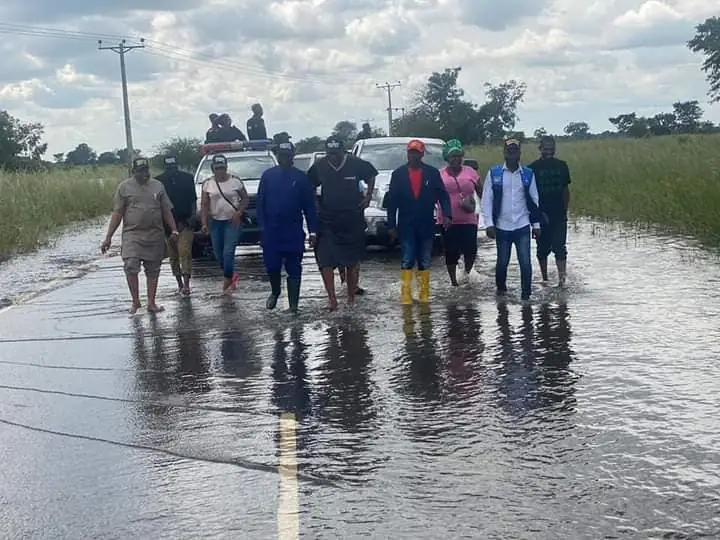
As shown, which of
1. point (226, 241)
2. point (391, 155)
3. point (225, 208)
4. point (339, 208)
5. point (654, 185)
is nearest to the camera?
point (339, 208)

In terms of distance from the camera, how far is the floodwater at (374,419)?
17.0ft

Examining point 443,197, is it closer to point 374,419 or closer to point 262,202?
point 262,202

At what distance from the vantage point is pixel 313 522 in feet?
16.7

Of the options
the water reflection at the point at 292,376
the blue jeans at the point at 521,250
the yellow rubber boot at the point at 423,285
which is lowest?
the water reflection at the point at 292,376

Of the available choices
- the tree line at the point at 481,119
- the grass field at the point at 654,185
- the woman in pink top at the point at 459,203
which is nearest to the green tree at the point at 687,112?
the tree line at the point at 481,119

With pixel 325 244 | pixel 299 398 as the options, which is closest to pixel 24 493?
pixel 299 398

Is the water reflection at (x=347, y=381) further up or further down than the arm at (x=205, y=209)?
further down

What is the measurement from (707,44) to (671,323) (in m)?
59.6

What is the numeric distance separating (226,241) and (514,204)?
366cm

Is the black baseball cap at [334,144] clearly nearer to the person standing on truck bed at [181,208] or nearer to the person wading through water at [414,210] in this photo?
the person wading through water at [414,210]

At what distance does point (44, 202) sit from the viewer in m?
28.8

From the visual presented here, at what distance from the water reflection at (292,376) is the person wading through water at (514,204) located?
2.66 m

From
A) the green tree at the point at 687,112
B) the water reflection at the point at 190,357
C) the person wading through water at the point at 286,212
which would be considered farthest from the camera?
the green tree at the point at 687,112

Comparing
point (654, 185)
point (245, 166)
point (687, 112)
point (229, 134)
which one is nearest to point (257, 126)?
point (229, 134)
